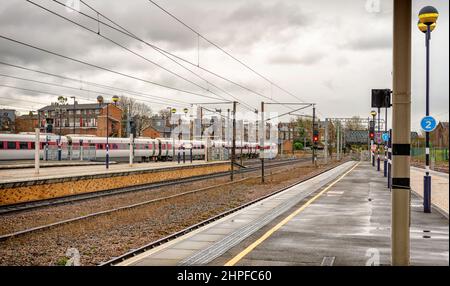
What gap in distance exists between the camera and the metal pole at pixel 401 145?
6.84 m

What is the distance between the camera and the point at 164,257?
33.9ft

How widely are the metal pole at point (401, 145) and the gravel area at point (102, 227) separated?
22.1 feet

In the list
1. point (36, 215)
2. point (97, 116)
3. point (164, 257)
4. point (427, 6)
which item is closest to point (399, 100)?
point (427, 6)

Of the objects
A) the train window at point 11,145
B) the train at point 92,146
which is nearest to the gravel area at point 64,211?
the train window at point 11,145

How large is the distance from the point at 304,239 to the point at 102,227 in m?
7.70

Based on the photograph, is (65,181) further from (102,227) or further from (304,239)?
(304,239)

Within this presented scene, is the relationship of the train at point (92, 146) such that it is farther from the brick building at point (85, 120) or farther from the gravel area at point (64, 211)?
the gravel area at point (64, 211)

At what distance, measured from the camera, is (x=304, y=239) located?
1155cm

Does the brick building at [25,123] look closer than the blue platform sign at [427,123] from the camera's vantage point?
No

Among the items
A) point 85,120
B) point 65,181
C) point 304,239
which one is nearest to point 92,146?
point 85,120

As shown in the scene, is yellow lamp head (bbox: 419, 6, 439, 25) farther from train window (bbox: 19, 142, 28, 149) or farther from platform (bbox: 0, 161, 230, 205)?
train window (bbox: 19, 142, 28, 149)

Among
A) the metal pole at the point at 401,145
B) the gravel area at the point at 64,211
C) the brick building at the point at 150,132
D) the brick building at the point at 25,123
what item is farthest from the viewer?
the brick building at the point at 150,132

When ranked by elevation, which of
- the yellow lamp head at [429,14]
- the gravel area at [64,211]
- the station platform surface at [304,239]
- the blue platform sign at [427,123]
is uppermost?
the yellow lamp head at [429,14]
